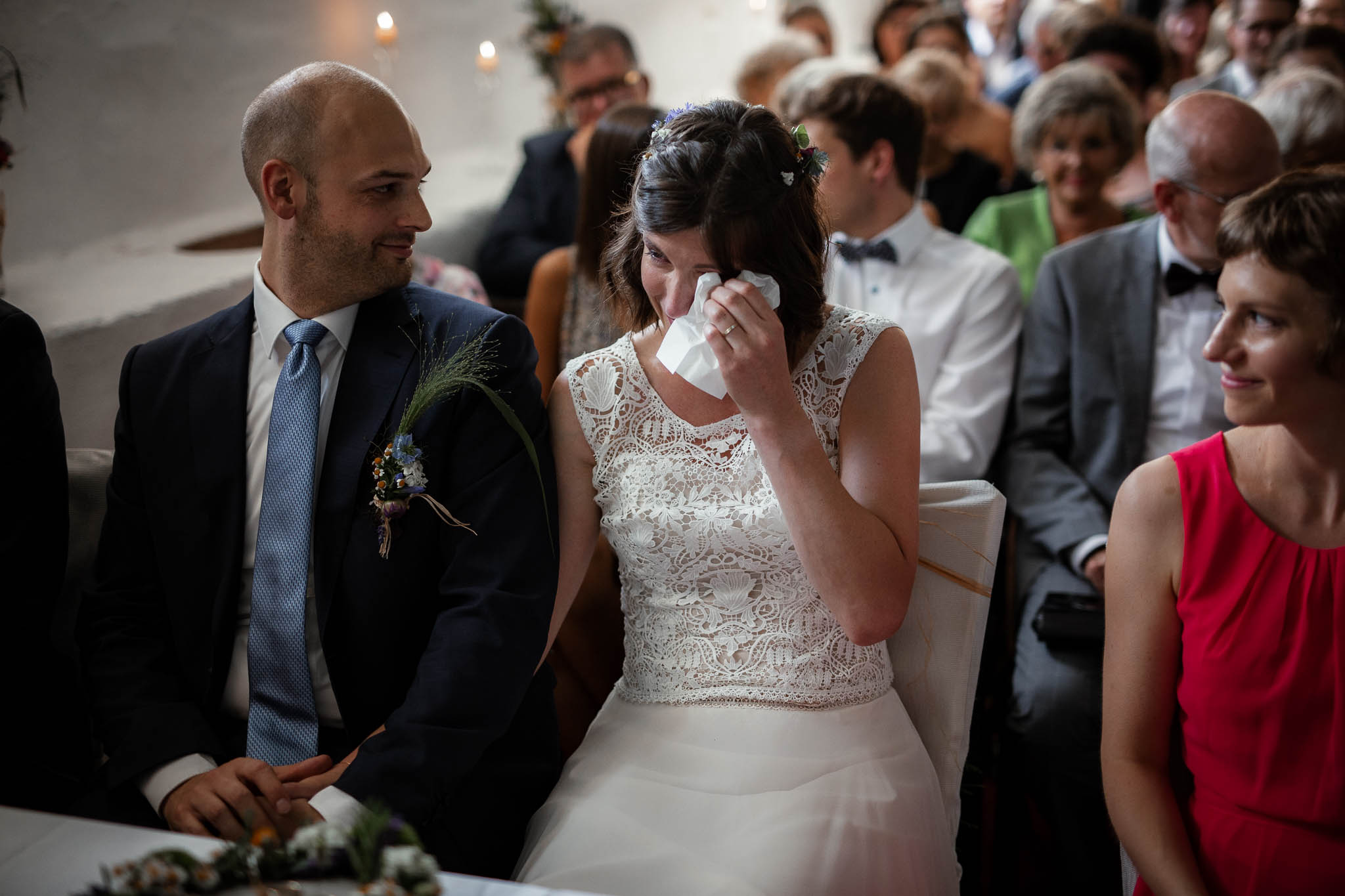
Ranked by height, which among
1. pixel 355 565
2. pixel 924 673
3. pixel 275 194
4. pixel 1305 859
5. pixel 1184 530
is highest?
pixel 275 194

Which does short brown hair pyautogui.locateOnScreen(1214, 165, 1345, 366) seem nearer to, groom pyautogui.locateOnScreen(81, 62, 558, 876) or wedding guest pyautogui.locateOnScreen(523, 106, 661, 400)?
groom pyautogui.locateOnScreen(81, 62, 558, 876)

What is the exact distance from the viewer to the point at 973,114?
529 cm

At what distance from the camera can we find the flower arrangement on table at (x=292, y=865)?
3.44 feet

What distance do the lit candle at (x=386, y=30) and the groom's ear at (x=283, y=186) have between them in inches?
78.1

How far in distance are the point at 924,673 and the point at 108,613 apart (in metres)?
1.40

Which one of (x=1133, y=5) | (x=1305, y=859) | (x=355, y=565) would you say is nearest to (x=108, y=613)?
(x=355, y=565)

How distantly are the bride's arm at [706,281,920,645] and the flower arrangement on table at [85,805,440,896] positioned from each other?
2.53 ft

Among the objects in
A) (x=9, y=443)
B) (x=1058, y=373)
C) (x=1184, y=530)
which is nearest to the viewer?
(x=1184, y=530)

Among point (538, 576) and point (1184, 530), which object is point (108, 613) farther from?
point (1184, 530)

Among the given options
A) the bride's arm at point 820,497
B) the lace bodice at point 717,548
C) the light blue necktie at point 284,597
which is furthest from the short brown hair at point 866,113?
the light blue necktie at point 284,597

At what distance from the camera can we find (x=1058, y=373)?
2.75 meters

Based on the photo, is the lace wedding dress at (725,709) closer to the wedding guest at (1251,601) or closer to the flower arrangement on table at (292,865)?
the wedding guest at (1251,601)

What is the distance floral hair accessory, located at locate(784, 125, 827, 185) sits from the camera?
1.79 m

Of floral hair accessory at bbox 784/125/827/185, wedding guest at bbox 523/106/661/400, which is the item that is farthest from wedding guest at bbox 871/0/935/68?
floral hair accessory at bbox 784/125/827/185
